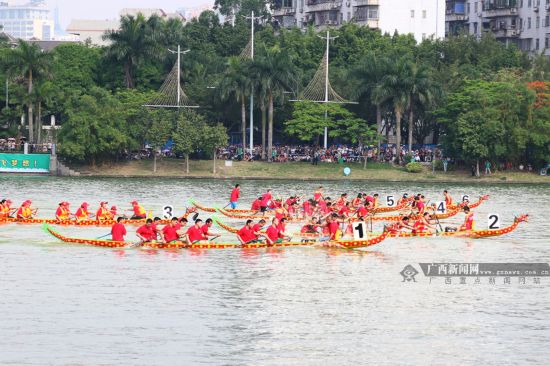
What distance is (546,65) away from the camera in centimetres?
11819

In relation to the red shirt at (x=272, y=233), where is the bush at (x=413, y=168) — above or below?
above

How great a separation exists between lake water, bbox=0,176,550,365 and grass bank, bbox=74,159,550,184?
42.4 m

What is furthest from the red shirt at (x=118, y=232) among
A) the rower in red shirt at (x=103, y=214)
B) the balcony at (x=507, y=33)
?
the balcony at (x=507, y=33)

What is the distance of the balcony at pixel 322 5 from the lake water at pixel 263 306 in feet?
313

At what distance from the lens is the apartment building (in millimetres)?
141500

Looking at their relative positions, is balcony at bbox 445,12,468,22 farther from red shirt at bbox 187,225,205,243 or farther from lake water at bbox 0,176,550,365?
red shirt at bbox 187,225,205,243

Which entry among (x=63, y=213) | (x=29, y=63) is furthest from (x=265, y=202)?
(x=29, y=63)

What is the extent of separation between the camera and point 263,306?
38.2 meters

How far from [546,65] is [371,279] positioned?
80536 millimetres

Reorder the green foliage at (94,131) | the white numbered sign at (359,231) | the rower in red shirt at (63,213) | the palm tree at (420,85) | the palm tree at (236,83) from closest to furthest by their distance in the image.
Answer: the white numbered sign at (359,231) → the rower in red shirt at (63,213) → the green foliage at (94,131) → the palm tree at (420,85) → the palm tree at (236,83)

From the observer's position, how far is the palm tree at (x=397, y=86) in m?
101

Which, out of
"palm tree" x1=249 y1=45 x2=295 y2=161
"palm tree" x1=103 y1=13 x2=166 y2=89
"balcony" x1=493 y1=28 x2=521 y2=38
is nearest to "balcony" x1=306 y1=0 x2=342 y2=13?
"balcony" x1=493 y1=28 x2=521 y2=38

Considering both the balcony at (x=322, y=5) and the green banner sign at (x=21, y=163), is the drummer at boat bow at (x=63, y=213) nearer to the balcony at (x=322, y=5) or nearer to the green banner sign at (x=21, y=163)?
the green banner sign at (x=21, y=163)

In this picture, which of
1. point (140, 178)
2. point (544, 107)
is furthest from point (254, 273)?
point (544, 107)
